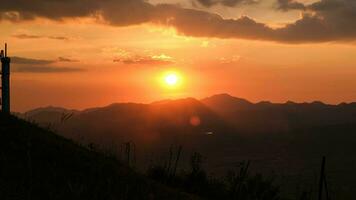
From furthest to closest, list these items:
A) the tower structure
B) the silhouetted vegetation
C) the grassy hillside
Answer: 1. the tower structure
2. the silhouetted vegetation
3. the grassy hillside

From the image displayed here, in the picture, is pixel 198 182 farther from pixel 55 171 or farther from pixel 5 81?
pixel 5 81

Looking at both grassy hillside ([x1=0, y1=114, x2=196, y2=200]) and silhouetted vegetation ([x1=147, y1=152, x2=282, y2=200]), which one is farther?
silhouetted vegetation ([x1=147, y1=152, x2=282, y2=200])

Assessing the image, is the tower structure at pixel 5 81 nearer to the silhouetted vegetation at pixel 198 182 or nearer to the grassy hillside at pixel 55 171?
the grassy hillside at pixel 55 171

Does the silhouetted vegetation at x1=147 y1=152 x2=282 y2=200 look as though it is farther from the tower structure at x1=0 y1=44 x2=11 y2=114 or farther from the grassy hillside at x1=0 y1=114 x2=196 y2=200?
the tower structure at x1=0 y1=44 x2=11 y2=114

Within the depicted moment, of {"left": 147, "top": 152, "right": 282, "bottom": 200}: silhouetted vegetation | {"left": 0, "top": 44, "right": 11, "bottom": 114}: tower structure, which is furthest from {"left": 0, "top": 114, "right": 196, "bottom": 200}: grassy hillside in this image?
{"left": 0, "top": 44, "right": 11, "bottom": 114}: tower structure

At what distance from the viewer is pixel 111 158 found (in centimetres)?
1568

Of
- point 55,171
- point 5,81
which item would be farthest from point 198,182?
point 5,81

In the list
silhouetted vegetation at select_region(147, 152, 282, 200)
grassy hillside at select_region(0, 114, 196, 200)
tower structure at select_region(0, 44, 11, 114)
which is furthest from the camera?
tower structure at select_region(0, 44, 11, 114)

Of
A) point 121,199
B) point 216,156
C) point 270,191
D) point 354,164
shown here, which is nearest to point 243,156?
point 216,156

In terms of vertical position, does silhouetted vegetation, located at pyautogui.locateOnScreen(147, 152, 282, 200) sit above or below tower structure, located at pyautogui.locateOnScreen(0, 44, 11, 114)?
below

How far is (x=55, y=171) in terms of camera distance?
11961mm

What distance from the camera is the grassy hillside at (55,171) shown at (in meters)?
9.37

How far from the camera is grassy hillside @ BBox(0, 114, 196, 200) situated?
9.37 m

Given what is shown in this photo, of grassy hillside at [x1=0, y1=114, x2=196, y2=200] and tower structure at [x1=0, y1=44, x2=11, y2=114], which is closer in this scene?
grassy hillside at [x1=0, y1=114, x2=196, y2=200]
